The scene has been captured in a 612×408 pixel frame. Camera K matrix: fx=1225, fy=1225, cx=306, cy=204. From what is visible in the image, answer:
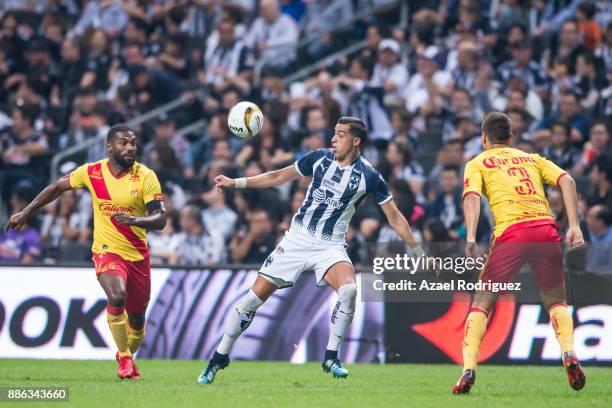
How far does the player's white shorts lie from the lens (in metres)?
12.1

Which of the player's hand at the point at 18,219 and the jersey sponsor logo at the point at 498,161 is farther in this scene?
the player's hand at the point at 18,219

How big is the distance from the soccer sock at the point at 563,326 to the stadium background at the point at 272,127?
4.71 metres

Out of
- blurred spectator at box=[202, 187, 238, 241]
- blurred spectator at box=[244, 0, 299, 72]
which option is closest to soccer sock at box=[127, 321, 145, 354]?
blurred spectator at box=[202, 187, 238, 241]

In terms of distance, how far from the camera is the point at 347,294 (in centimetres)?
1221

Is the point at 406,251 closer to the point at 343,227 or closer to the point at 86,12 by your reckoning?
the point at 343,227

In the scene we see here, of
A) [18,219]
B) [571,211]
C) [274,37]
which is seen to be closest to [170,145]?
[274,37]

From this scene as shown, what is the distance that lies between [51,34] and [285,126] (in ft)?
23.7

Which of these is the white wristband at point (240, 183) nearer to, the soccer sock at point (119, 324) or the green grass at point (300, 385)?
the soccer sock at point (119, 324)

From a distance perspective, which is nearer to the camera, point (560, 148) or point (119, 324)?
point (119, 324)

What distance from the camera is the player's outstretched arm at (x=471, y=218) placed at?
10617 mm

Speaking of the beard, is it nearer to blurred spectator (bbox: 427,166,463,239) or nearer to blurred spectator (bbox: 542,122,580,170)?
blurred spectator (bbox: 427,166,463,239)

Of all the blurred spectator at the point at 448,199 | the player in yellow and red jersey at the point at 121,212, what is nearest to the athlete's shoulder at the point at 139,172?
the player in yellow and red jersey at the point at 121,212

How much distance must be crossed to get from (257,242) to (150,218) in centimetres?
581

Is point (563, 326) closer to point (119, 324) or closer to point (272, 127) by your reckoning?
point (119, 324)
